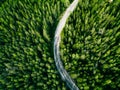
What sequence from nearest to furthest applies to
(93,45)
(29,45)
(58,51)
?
(93,45), (58,51), (29,45)

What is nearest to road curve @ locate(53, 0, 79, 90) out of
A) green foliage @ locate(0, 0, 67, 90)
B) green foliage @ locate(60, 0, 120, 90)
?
green foliage @ locate(60, 0, 120, 90)

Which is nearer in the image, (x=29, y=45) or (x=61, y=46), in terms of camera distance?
(x=61, y=46)

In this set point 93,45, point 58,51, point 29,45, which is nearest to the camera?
point 93,45

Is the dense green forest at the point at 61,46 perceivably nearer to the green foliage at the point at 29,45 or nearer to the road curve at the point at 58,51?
the green foliage at the point at 29,45

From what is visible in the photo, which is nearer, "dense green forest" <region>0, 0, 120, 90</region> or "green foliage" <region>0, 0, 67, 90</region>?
"dense green forest" <region>0, 0, 120, 90</region>

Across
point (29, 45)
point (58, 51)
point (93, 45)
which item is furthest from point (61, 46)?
point (29, 45)

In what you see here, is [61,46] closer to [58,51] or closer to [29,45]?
[58,51]

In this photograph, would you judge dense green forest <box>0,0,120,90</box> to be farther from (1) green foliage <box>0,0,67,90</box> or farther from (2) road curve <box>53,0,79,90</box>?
(2) road curve <box>53,0,79,90</box>

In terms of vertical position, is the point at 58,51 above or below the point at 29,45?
below
